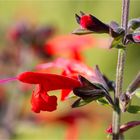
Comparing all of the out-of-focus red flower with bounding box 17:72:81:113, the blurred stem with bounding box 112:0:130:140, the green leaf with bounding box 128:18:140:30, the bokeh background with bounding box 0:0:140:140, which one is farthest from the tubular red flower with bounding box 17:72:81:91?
the bokeh background with bounding box 0:0:140:140

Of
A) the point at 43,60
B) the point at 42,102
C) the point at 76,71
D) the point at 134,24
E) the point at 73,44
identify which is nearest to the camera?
the point at 42,102

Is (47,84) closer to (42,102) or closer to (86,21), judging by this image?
(42,102)

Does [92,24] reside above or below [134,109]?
above

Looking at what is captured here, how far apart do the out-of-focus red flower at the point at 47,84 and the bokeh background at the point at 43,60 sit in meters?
1.23

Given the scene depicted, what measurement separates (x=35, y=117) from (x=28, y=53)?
0.43m

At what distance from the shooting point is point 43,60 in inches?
135

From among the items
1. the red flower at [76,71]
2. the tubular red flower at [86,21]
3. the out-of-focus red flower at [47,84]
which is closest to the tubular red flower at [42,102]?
the out-of-focus red flower at [47,84]

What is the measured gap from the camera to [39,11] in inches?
240

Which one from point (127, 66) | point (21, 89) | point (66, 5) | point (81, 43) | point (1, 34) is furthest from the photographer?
point (66, 5)

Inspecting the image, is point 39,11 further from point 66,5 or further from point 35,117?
point 35,117

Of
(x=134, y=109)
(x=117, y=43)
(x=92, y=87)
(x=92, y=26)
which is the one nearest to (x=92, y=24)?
(x=92, y=26)

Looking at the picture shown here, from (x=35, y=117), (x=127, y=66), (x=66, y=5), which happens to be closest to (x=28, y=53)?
(x=35, y=117)

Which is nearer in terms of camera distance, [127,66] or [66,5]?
[127,66]

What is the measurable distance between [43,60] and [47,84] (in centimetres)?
171
